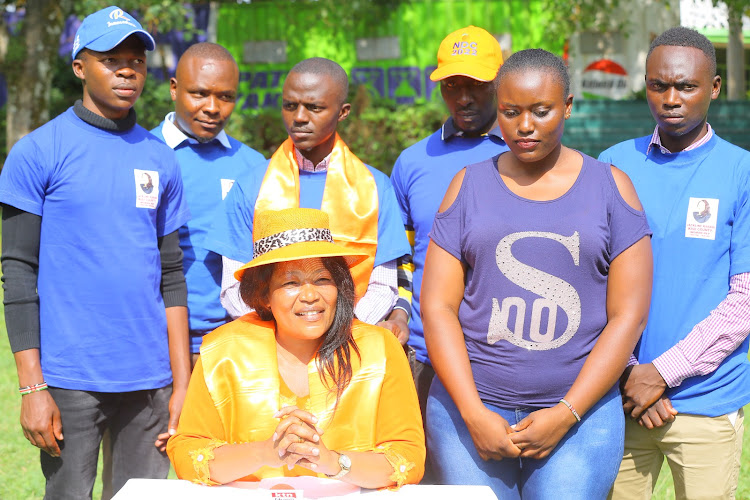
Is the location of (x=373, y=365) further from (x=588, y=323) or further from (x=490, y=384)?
(x=588, y=323)

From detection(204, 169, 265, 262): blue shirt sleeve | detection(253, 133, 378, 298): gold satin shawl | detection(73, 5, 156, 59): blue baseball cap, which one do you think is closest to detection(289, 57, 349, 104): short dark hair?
detection(253, 133, 378, 298): gold satin shawl

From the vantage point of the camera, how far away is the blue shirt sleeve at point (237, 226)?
3453 millimetres

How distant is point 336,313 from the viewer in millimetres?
2955

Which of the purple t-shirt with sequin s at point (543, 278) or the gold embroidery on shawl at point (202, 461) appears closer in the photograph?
the gold embroidery on shawl at point (202, 461)

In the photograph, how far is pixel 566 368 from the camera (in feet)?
9.02

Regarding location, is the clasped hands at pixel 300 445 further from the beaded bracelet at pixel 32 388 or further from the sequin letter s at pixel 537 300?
the beaded bracelet at pixel 32 388

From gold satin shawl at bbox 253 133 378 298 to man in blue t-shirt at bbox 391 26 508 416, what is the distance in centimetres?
23

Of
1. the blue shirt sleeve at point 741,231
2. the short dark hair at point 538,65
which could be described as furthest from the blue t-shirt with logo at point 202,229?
the blue shirt sleeve at point 741,231

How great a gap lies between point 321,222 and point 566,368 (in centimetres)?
99

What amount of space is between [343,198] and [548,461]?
1396 millimetres

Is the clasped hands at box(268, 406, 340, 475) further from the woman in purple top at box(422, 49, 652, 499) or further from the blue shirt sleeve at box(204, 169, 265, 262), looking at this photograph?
the blue shirt sleeve at box(204, 169, 265, 262)

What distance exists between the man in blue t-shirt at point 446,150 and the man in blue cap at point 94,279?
40.2 inches

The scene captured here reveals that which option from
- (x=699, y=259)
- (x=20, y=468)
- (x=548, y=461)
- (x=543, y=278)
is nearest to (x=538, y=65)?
(x=543, y=278)

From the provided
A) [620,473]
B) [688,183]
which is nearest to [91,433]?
[620,473]
